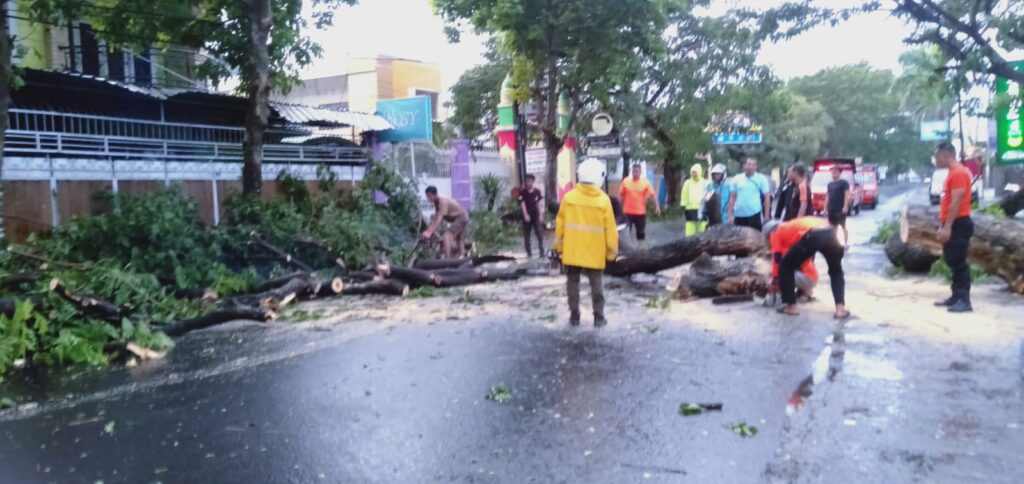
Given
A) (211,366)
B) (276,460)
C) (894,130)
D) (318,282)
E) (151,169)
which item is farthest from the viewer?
(894,130)

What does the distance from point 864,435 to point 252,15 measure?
1130 centimetres

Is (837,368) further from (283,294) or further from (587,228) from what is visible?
(283,294)

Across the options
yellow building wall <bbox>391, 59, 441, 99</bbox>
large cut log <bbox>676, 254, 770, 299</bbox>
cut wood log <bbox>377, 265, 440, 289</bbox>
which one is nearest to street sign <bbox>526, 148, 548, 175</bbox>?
cut wood log <bbox>377, 265, 440, 289</bbox>

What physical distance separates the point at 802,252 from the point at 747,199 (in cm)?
418

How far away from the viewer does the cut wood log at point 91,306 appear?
7.98m

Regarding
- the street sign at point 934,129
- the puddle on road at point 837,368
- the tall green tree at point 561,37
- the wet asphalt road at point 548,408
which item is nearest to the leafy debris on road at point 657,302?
the wet asphalt road at point 548,408

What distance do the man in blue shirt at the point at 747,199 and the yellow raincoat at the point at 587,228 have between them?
4.64 metres

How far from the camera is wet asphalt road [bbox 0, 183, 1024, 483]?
456cm

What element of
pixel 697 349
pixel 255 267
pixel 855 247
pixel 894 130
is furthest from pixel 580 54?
pixel 894 130

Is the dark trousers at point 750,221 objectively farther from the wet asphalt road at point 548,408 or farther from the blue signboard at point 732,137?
the blue signboard at point 732,137

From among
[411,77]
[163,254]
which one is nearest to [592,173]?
[163,254]

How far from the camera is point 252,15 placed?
44.1 feet

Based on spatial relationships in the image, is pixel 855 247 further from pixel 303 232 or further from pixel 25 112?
pixel 25 112

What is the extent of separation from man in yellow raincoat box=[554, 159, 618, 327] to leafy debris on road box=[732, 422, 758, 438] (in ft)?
11.1
